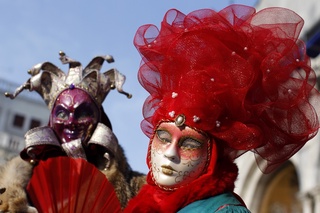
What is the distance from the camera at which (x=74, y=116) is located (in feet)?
10.00

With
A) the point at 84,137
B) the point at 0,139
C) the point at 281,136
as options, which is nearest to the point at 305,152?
the point at 84,137

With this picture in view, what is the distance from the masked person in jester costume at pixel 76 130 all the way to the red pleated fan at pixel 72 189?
365 mm

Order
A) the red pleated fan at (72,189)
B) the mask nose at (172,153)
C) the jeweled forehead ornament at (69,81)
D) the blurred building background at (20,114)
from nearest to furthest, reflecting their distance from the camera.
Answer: the mask nose at (172,153) → the red pleated fan at (72,189) → the jeweled forehead ornament at (69,81) → the blurred building background at (20,114)

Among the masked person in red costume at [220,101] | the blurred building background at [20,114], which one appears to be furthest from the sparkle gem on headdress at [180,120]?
the blurred building background at [20,114]

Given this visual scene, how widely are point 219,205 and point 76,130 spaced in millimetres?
1154

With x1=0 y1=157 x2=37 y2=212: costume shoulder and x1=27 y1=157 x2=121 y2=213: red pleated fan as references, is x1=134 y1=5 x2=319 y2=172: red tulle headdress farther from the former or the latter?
x1=0 y1=157 x2=37 y2=212: costume shoulder

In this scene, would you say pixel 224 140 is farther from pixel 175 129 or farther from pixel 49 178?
pixel 49 178

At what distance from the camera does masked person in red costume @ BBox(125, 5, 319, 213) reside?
2123mm

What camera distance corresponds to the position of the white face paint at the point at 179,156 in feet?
6.96

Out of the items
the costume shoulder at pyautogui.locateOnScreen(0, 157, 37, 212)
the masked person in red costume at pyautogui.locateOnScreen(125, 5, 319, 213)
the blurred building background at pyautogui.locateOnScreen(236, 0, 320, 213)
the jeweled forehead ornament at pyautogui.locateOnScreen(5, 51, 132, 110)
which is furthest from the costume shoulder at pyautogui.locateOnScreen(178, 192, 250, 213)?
the blurred building background at pyautogui.locateOnScreen(236, 0, 320, 213)

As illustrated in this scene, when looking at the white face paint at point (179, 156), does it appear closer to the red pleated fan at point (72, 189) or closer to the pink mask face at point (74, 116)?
the red pleated fan at point (72, 189)

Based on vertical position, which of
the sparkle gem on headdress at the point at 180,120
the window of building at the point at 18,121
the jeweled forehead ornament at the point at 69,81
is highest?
the sparkle gem on headdress at the point at 180,120

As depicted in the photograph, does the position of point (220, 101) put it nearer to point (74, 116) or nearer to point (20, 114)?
point (74, 116)

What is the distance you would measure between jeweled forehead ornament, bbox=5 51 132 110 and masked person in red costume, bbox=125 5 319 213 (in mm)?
895
